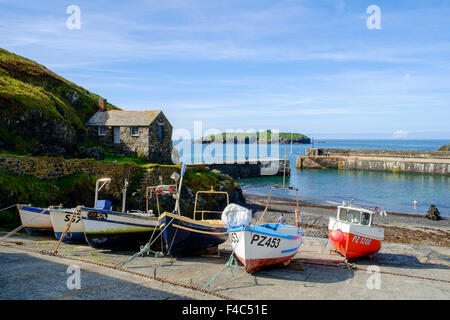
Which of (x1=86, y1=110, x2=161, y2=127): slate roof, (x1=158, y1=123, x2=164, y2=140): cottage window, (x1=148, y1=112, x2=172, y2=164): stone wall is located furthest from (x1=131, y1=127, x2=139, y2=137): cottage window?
(x1=158, y1=123, x2=164, y2=140): cottage window

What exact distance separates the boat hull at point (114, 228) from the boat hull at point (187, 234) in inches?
32.3

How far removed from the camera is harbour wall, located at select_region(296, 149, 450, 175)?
72.3 m

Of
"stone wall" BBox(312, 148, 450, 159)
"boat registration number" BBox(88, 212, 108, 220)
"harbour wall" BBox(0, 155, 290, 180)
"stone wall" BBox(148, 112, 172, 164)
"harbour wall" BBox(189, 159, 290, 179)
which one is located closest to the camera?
"boat registration number" BBox(88, 212, 108, 220)

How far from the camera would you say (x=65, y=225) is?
661 inches

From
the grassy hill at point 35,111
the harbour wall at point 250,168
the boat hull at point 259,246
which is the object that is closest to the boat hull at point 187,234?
the boat hull at point 259,246

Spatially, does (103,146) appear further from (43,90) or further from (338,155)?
(338,155)

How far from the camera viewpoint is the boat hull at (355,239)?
15.8 m

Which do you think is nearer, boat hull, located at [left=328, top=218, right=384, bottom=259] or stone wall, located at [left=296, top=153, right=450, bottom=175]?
boat hull, located at [left=328, top=218, right=384, bottom=259]

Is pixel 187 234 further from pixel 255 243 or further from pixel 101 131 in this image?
pixel 101 131

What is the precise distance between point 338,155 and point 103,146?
6795 centimetres

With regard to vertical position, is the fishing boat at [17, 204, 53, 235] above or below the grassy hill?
below

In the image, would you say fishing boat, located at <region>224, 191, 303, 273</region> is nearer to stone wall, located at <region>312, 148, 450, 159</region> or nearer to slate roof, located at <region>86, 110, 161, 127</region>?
slate roof, located at <region>86, 110, 161, 127</region>

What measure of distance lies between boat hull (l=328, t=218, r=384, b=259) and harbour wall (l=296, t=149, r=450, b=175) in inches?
2578
